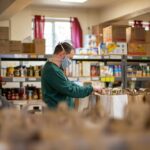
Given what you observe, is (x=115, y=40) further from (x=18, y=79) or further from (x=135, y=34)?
(x=18, y=79)

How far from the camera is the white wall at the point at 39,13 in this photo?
8328 millimetres

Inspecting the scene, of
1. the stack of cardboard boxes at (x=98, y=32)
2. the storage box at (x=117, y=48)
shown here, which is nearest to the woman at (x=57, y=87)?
the storage box at (x=117, y=48)

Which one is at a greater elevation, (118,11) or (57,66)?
(118,11)

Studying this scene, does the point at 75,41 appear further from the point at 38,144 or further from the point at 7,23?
the point at 38,144

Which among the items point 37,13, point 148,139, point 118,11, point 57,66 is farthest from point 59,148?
point 37,13

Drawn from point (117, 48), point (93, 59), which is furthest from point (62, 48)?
point (117, 48)

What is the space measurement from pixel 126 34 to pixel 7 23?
2871mm

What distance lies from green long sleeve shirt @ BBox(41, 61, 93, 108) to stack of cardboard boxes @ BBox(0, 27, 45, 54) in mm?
2678

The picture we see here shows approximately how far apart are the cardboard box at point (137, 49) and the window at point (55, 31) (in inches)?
104

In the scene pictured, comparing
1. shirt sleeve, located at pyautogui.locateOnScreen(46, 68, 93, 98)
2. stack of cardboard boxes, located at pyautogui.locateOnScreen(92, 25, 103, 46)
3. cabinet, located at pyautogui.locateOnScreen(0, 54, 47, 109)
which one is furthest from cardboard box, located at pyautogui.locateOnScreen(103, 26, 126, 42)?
shirt sleeve, located at pyautogui.locateOnScreen(46, 68, 93, 98)

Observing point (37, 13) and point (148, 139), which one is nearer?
point (148, 139)

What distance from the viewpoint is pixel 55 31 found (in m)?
9.11

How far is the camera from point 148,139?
64 centimetres

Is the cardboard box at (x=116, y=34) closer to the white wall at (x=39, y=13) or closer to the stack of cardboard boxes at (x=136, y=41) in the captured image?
the stack of cardboard boxes at (x=136, y=41)
